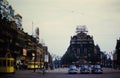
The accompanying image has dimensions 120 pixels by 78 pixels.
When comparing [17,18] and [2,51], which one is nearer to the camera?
[2,51]

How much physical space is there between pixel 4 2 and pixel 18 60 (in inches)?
958

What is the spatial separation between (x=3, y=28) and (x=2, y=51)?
437 inches

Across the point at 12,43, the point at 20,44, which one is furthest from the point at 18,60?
the point at 12,43

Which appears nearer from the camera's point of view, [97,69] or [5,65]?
[5,65]

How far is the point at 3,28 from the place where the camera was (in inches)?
4574

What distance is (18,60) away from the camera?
484ft

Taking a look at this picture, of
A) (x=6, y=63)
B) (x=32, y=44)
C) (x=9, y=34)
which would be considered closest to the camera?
(x=6, y=63)

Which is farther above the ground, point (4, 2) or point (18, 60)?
point (4, 2)

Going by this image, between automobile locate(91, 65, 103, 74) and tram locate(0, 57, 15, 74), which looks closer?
tram locate(0, 57, 15, 74)

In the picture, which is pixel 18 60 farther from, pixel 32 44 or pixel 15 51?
pixel 32 44

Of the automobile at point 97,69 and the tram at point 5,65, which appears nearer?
the tram at point 5,65

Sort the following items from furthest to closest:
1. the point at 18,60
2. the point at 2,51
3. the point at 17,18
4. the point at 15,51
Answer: the point at 17,18 < the point at 18,60 < the point at 15,51 < the point at 2,51

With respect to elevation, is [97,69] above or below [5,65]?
below

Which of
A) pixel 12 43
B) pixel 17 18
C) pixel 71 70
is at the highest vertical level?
pixel 17 18
